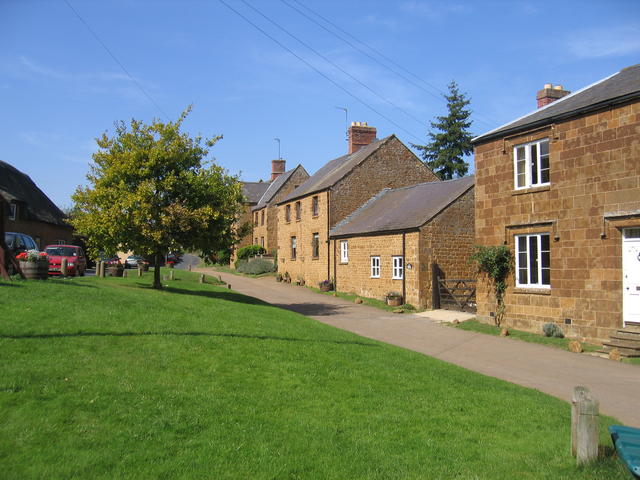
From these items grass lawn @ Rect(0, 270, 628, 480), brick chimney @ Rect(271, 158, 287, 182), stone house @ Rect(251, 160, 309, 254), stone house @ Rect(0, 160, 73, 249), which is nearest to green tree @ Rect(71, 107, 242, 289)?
grass lawn @ Rect(0, 270, 628, 480)

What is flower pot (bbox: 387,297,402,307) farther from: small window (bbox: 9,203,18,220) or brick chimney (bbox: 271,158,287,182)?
brick chimney (bbox: 271,158,287,182)

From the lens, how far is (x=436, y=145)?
5453 centimetres

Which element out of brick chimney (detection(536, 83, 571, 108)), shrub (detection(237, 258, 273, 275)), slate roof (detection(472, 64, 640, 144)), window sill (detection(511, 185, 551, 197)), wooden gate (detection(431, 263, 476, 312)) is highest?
brick chimney (detection(536, 83, 571, 108))

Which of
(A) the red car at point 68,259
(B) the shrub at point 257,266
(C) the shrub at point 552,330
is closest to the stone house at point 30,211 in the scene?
(A) the red car at point 68,259

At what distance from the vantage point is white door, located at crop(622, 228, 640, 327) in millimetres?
13734

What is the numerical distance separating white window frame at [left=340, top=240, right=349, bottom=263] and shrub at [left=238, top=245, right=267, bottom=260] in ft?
63.9

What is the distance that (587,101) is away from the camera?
608 inches

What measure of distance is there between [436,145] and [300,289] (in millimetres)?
28159

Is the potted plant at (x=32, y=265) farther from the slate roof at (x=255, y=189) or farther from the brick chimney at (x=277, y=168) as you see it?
the brick chimney at (x=277, y=168)

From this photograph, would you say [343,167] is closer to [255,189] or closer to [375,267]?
[375,267]

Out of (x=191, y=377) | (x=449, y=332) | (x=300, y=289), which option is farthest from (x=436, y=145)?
(x=191, y=377)

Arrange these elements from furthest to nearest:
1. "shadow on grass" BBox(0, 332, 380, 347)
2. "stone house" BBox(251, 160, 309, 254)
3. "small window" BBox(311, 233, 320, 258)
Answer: "stone house" BBox(251, 160, 309, 254)
"small window" BBox(311, 233, 320, 258)
"shadow on grass" BBox(0, 332, 380, 347)

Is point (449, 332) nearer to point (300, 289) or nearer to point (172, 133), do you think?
point (172, 133)

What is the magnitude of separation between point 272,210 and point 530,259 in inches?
1393
